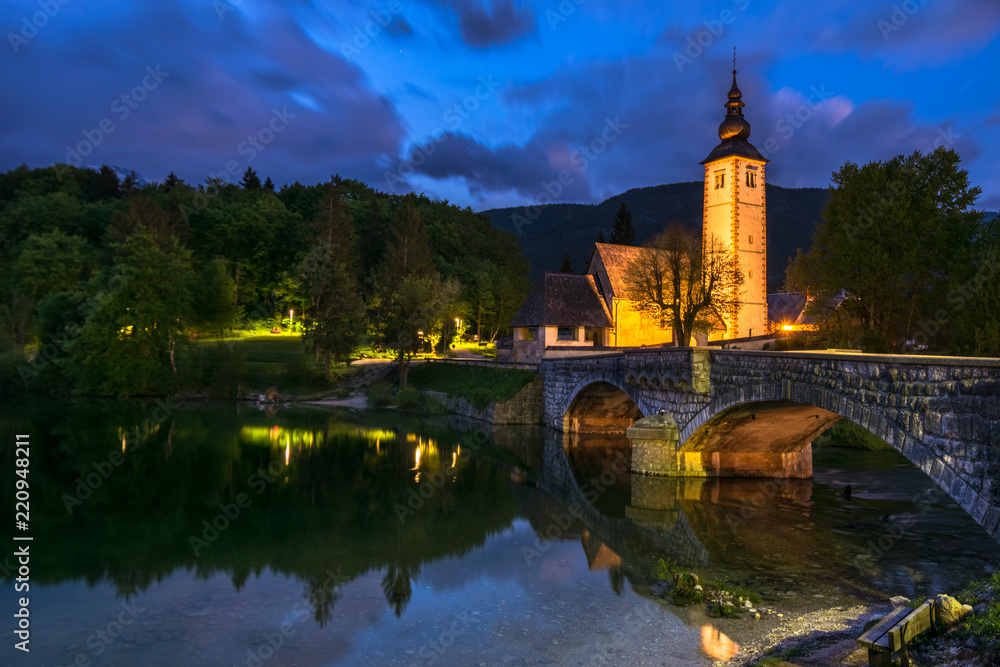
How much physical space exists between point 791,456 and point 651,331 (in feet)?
108

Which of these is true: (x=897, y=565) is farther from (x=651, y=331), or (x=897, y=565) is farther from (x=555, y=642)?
(x=651, y=331)

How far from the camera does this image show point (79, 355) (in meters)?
57.4

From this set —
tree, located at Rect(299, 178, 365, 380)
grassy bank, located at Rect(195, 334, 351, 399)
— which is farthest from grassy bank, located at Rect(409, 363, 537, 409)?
grassy bank, located at Rect(195, 334, 351, 399)

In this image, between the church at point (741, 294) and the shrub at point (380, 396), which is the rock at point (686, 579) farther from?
the shrub at point (380, 396)

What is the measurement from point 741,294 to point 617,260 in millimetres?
10602

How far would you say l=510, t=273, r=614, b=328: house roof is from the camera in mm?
54719

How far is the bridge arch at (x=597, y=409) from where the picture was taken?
36938 mm

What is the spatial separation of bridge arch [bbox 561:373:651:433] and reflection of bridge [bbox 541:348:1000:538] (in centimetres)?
13

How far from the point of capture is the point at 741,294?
182ft

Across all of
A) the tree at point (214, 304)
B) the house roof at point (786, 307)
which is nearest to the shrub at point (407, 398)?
the tree at point (214, 304)

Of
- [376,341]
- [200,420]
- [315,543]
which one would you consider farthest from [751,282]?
[315,543]

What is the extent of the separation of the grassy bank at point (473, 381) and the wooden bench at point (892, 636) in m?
35.0

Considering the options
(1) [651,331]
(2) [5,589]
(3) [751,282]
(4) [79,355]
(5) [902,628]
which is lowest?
(2) [5,589]

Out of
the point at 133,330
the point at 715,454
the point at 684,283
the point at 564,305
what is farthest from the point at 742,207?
the point at 133,330
